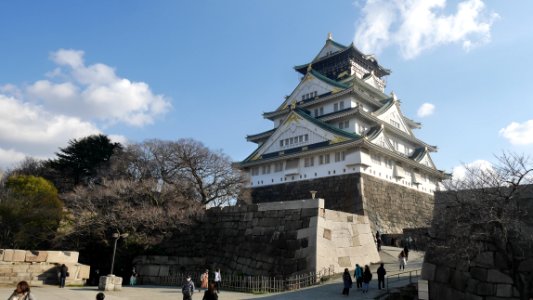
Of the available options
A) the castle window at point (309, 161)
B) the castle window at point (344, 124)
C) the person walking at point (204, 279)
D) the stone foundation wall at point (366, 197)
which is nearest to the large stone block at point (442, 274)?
the person walking at point (204, 279)

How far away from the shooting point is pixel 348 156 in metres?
29.8

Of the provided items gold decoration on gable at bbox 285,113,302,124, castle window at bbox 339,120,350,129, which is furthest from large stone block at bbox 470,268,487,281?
gold decoration on gable at bbox 285,113,302,124

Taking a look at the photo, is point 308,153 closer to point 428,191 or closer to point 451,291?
point 428,191

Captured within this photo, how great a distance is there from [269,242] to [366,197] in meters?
12.2

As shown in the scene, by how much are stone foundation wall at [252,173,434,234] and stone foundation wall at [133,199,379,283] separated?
824 centimetres

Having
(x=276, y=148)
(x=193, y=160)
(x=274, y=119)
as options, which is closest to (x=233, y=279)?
(x=193, y=160)

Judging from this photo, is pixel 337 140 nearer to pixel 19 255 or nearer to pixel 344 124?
pixel 344 124

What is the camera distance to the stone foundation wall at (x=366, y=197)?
28375 mm

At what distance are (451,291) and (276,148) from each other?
2549 cm

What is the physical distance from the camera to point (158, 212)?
69.5 feet

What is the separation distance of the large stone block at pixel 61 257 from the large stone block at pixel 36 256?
18cm

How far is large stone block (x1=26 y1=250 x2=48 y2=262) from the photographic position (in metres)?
17.2

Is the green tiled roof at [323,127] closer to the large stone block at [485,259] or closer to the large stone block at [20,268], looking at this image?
the large stone block at [485,259]

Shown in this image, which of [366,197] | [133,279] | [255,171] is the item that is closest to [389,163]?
[366,197]
